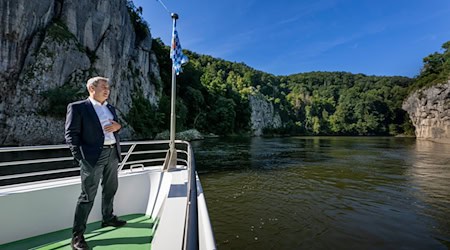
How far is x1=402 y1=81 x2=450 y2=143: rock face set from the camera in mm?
45812

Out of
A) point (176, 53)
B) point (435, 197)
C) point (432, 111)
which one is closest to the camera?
point (176, 53)

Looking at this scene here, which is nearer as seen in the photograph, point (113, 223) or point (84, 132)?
point (84, 132)

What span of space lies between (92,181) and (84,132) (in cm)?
54

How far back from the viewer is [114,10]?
34.6 metres

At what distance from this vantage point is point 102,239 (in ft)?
9.49

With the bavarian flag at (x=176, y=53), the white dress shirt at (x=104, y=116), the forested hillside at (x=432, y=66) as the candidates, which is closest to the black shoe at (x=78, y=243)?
the white dress shirt at (x=104, y=116)

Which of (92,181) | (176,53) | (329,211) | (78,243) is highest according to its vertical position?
(176,53)

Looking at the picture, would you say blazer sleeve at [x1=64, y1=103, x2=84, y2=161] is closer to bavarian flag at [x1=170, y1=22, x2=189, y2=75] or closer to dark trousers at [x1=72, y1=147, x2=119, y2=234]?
dark trousers at [x1=72, y1=147, x2=119, y2=234]

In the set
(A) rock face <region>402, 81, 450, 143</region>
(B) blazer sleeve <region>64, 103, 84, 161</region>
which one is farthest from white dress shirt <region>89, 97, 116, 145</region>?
(A) rock face <region>402, 81, 450, 143</region>

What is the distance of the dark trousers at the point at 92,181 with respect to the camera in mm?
2559

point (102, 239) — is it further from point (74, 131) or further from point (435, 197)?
point (435, 197)

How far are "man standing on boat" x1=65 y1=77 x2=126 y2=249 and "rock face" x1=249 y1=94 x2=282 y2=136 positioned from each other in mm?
75009

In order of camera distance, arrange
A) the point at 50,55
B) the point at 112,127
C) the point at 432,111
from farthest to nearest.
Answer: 1. the point at 432,111
2. the point at 50,55
3. the point at 112,127

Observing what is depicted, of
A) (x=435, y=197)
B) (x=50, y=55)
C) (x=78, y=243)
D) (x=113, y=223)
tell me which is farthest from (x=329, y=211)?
(x=50, y=55)
